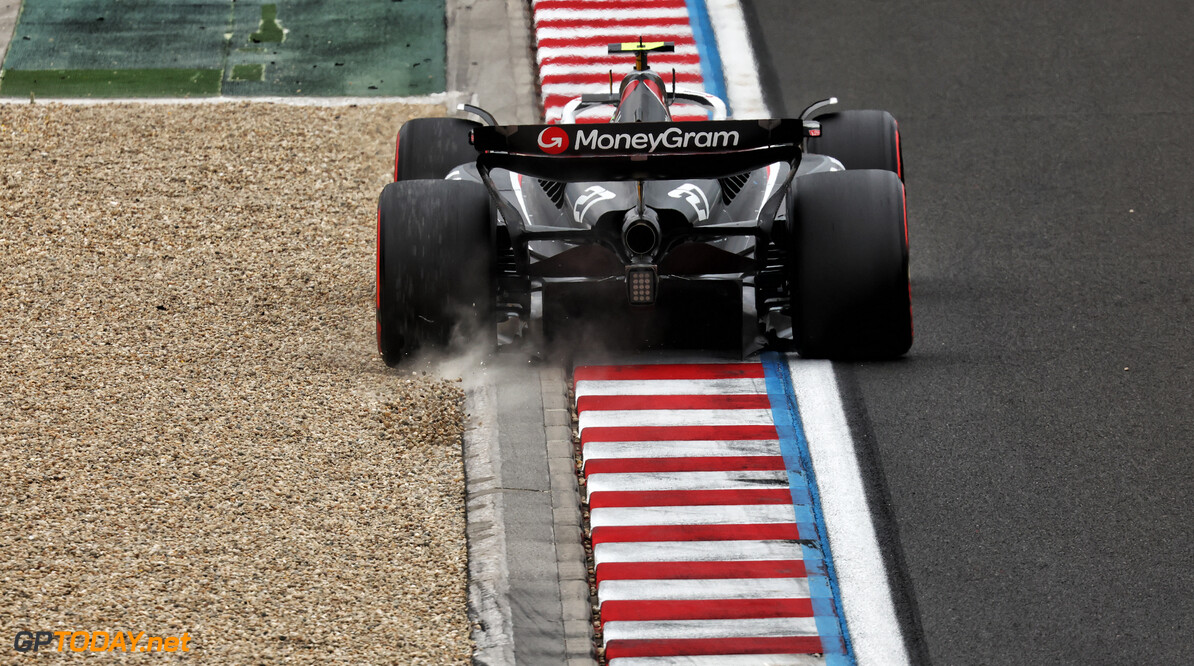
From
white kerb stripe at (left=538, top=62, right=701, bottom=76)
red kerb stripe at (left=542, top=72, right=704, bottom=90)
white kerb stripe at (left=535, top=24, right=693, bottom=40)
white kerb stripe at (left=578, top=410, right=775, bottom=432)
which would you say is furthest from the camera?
white kerb stripe at (left=535, top=24, right=693, bottom=40)

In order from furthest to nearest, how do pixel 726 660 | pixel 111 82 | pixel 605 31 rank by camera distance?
pixel 605 31 < pixel 111 82 < pixel 726 660

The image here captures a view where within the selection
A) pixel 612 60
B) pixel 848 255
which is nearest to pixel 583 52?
pixel 612 60

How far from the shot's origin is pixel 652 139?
25.5 feet

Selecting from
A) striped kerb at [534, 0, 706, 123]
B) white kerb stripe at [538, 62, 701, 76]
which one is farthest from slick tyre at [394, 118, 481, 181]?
white kerb stripe at [538, 62, 701, 76]

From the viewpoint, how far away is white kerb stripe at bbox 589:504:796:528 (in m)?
7.53

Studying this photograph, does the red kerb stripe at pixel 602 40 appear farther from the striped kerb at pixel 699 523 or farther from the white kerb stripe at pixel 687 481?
the white kerb stripe at pixel 687 481

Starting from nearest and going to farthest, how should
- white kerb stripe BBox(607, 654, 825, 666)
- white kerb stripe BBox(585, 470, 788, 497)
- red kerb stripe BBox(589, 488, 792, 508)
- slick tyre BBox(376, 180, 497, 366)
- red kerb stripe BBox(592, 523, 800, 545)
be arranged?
1. white kerb stripe BBox(607, 654, 825, 666)
2. red kerb stripe BBox(592, 523, 800, 545)
3. red kerb stripe BBox(589, 488, 792, 508)
4. white kerb stripe BBox(585, 470, 788, 497)
5. slick tyre BBox(376, 180, 497, 366)

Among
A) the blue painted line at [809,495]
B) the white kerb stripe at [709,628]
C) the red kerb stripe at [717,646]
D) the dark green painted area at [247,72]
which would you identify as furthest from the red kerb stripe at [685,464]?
the dark green painted area at [247,72]

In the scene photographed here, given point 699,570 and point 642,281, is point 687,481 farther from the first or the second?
point 642,281

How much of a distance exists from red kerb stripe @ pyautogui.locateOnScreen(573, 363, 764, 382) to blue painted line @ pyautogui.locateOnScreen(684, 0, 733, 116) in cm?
400

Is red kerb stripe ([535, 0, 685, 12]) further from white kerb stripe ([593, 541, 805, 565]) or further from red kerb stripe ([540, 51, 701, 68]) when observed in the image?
white kerb stripe ([593, 541, 805, 565])

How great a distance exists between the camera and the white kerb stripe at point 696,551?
7258mm

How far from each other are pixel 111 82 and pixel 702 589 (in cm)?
806

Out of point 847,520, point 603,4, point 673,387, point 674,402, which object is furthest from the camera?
point 603,4
